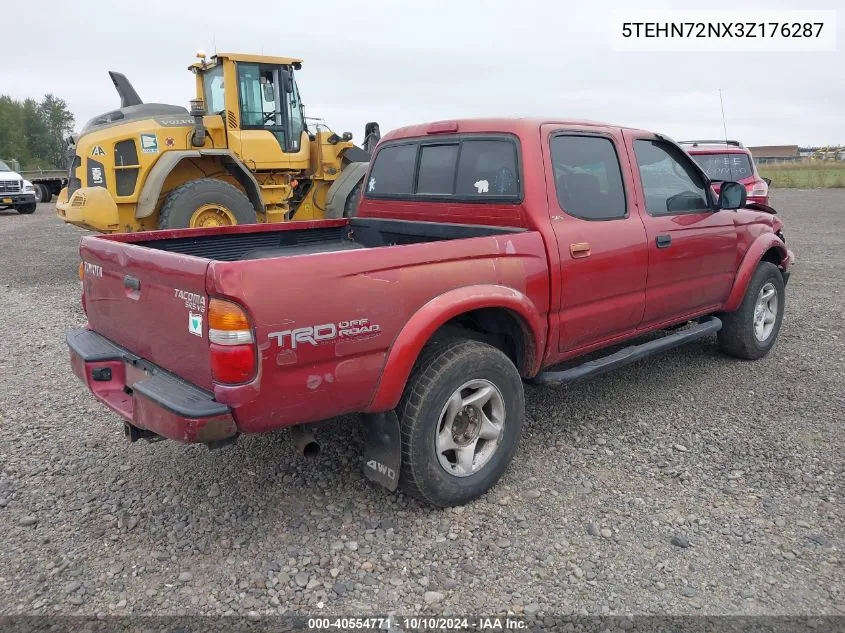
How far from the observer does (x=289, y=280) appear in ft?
8.61

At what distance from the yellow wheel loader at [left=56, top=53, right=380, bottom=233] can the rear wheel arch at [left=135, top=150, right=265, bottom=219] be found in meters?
0.01

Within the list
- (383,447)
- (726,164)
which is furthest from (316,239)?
(726,164)

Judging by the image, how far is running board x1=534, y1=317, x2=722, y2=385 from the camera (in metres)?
3.89

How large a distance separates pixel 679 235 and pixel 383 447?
2571 mm

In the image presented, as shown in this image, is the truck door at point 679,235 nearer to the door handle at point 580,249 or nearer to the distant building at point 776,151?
the door handle at point 580,249

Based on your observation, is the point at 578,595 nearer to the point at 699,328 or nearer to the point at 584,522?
the point at 584,522

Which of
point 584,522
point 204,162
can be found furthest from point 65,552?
point 204,162

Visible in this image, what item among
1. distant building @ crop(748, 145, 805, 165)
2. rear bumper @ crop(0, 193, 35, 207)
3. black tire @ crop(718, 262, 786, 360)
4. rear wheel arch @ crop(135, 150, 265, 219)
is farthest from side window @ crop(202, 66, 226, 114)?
distant building @ crop(748, 145, 805, 165)

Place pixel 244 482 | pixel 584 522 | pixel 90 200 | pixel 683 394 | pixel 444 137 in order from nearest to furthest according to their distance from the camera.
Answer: pixel 584 522 < pixel 244 482 < pixel 444 137 < pixel 683 394 < pixel 90 200

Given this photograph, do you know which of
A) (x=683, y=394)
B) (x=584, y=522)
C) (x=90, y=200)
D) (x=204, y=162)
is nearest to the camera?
(x=584, y=522)

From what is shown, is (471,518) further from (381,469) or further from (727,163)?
(727,163)

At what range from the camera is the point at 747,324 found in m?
5.34

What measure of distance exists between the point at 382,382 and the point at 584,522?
48.7 inches

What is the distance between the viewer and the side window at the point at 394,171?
4.50m
